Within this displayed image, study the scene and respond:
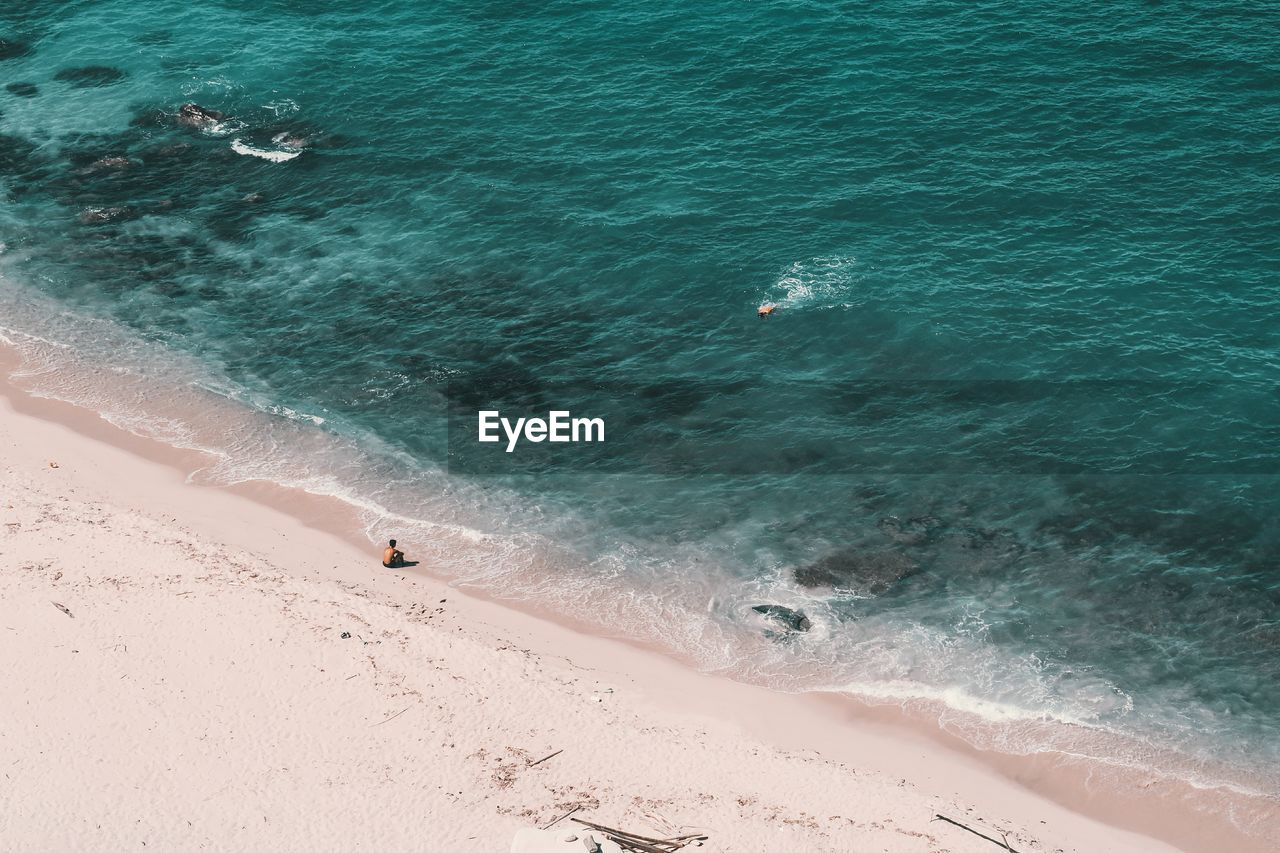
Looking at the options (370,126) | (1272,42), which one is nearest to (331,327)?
(370,126)

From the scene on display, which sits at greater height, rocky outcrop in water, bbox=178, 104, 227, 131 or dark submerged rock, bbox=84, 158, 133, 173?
rocky outcrop in water, bbox=178, 104, 227, 131

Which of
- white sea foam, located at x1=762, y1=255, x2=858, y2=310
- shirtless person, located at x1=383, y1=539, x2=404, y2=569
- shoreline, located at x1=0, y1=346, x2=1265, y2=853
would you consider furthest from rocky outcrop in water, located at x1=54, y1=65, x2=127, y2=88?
shirtless person, located at x1=383, y1=539, x2=404, y2=569

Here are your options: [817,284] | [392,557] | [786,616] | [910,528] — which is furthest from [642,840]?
[817,284]

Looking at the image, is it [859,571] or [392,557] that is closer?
[392,557]

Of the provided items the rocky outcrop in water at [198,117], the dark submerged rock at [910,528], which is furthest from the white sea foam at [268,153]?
the dark submerged rock at [910,528]

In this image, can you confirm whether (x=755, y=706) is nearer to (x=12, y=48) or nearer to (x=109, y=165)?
(x=109, y=165)

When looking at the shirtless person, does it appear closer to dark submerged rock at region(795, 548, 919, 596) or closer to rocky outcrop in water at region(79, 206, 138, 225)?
dark submerged rock at region(795, 548, 919, 596)
